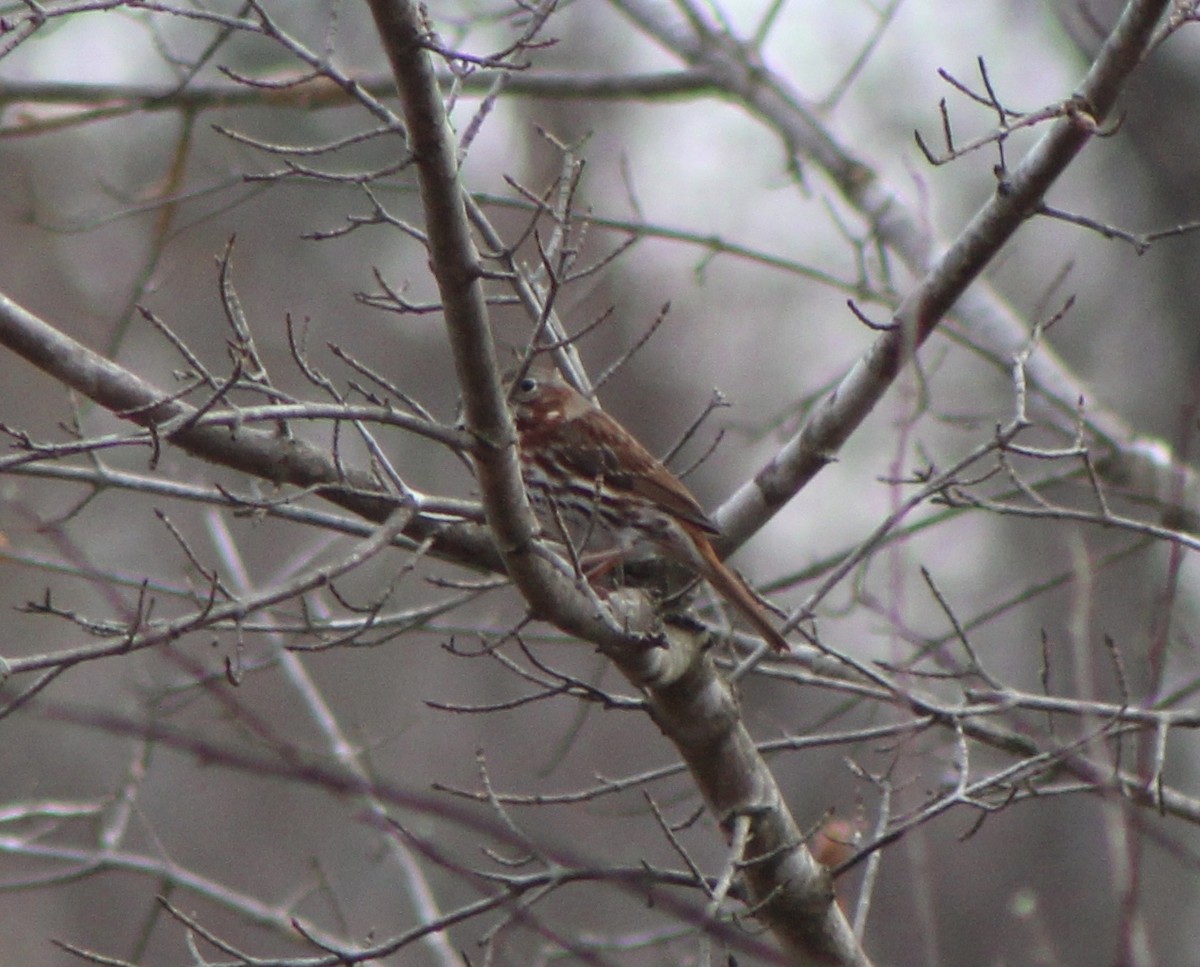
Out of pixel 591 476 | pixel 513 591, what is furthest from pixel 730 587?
pixel 513 591

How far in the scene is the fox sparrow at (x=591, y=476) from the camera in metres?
5.70

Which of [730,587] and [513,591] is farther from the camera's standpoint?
[513,591]

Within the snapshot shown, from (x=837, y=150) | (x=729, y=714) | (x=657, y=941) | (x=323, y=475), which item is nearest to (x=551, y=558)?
(x=323, y=475)

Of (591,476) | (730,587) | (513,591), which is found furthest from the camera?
(513,591)

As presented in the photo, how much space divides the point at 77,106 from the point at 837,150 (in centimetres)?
375

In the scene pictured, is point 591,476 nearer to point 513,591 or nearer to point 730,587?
point 730,587

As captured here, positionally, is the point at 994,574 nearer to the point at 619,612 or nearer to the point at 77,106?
the point at 77,106

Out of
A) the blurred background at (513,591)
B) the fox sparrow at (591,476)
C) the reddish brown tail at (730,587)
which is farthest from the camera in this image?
the blurred background at (513,591)

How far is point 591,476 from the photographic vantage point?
5.94m

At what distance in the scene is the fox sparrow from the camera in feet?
18.7

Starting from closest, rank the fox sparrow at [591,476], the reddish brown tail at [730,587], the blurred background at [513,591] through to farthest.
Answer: the reddish brown tail at [730,587] < the fox sparrow at [591,476] < the blurred background at [513,591]

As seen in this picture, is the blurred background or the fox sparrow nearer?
the fox sparrow

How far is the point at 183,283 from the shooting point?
66.5 ft

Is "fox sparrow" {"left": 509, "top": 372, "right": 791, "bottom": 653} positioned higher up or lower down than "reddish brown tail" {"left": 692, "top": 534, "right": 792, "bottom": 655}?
higher up
